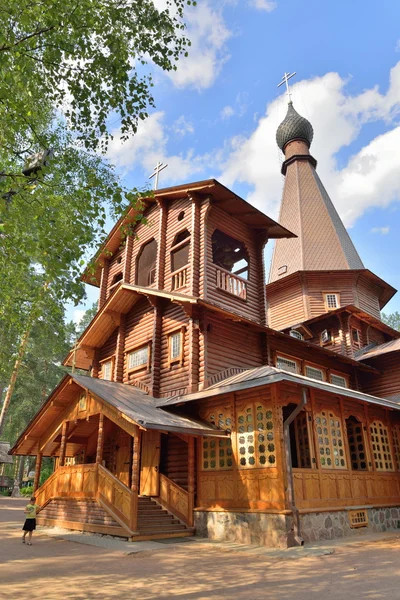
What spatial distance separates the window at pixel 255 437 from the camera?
10086 millimetres

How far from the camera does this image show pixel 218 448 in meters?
11.2

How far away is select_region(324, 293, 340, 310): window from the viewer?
22156mm

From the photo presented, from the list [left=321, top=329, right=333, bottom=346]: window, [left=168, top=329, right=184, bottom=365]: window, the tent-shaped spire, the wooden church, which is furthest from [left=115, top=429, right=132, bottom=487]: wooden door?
the tent-shaped spire

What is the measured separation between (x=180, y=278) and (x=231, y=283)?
5.92 feet

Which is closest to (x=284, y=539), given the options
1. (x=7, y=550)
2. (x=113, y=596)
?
(x=113, y=596)

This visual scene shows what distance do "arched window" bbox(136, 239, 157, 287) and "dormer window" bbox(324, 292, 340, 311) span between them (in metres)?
9.45

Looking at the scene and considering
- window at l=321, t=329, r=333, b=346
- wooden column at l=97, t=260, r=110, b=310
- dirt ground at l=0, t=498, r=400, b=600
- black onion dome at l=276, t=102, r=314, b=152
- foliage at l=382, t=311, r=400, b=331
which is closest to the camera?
dirt ground at l=0, t=498, r=400, b=600

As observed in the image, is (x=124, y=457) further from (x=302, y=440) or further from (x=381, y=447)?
(x=381, y=447)

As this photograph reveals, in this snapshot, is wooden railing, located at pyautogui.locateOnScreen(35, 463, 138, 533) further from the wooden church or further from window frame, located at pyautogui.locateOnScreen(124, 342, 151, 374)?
window frame, located at pyautogui.locateOnScreen(124, 342, 151, 374)

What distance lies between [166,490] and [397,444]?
805 cm

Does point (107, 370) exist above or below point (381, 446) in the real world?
above

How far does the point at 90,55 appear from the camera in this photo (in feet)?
29.1

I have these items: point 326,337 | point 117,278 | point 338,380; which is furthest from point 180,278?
point 326,337

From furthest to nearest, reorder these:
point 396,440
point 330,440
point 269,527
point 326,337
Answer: point 326,337 → point 396,440 → point 330,440 → point 269,527
